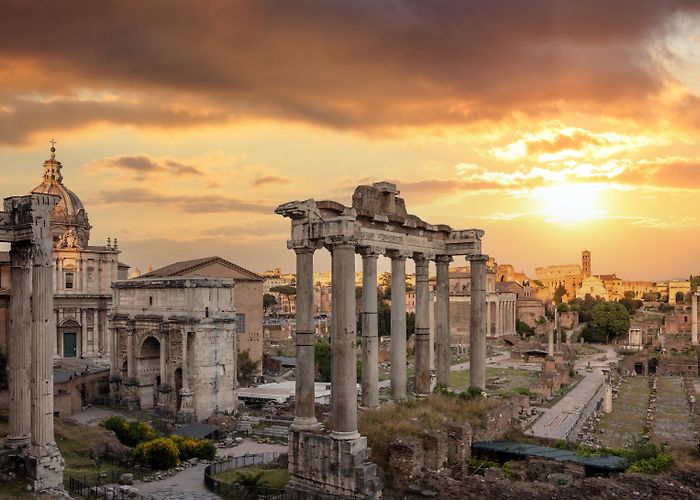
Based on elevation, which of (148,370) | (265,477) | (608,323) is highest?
(148,370)

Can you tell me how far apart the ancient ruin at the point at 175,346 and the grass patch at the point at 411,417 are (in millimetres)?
19320

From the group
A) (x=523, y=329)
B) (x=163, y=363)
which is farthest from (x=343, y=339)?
(x=523, y=329)

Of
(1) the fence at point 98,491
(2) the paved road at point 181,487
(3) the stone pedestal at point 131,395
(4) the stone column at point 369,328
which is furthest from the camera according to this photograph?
(3) the stone pedestal at point 131,395

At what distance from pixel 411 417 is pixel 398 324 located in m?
3.40

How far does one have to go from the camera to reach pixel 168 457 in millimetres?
27375

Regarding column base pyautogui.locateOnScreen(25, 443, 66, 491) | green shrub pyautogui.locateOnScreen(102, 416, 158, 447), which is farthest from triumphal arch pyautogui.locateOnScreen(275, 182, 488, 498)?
green shrub pyautogui.locateOnScreen(102, 416, 158, 447)

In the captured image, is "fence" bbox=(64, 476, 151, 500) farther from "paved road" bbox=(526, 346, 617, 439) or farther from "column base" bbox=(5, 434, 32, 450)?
"paved road" bbox=(526, 346, 617, 439)

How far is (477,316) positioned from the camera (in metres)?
24.8

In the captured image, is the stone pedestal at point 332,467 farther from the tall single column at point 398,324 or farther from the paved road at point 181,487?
the paved road at point 181,487

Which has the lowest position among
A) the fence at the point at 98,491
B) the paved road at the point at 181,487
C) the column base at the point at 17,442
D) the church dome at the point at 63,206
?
the paved road at the point at 181,487

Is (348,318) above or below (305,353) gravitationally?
above

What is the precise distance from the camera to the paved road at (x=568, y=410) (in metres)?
37.8

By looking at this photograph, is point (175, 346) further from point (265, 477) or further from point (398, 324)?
point (398, 324)

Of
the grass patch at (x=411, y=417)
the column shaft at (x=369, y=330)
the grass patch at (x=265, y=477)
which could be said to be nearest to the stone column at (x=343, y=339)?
the grass patch at (x=411, y=417)
